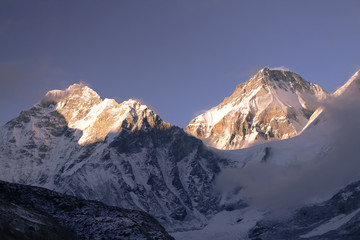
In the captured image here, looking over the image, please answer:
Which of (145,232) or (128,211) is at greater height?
(128,211)

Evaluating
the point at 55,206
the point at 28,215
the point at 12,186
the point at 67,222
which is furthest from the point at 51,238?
the point at 12,186

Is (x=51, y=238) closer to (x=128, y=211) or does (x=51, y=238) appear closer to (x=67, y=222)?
(x=67, y=222)

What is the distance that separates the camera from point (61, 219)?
6612 cm

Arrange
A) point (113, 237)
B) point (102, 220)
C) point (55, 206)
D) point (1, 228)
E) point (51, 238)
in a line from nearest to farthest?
point (1, 228) < point (51, 238) < point (113, 237) < point (102, 220) < point (55, 206)

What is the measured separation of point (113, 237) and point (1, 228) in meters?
13.5

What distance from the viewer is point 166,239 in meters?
65.9

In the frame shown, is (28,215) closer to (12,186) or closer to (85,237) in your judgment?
(85,237)

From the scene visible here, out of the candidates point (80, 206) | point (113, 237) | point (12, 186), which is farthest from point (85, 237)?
point (12, 186)

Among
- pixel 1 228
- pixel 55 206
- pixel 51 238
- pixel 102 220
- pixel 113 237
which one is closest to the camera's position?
pixel 1 228

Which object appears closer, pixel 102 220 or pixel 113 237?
pixel 113 237

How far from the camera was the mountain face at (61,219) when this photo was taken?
2158 inches

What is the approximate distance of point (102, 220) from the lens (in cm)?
6512

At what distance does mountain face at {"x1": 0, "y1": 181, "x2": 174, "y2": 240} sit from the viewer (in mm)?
54812

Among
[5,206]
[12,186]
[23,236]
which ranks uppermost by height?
[12,186]
